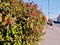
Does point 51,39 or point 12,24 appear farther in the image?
point 51,39

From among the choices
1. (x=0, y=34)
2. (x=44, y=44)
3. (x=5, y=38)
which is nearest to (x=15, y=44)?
(x=5, y=38)

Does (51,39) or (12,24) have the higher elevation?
(12,24)

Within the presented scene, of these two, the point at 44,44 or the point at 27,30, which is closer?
the point at 27,30

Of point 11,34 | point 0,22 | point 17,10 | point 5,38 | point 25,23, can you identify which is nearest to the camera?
point 0,22

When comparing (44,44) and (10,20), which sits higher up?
(10,20)

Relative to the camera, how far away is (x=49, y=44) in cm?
957

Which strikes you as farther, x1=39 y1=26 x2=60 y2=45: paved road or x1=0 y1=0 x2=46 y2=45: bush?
x1=39 y1=26 x2=60 y2=45: paved road

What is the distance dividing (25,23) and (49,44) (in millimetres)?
4667

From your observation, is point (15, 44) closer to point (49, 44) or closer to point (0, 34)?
point (0, 34)

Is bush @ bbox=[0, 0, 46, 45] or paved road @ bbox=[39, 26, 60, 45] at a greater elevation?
bush @ bbox=[0, 0, 46, 45]

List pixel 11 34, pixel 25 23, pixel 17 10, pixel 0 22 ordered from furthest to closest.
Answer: pixel 25 23 → pixel 17 10 → pixel 11 34 → pixel 0 22

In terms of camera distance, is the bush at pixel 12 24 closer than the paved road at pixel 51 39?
Yes

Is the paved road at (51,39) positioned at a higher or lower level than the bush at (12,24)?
lower

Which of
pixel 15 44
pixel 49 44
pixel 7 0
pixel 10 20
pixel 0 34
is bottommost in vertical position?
pixel 49 44
